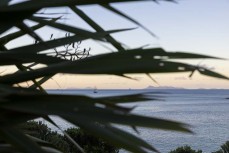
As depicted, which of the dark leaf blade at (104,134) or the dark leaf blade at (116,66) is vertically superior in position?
the dark leaf blade at (116,66)

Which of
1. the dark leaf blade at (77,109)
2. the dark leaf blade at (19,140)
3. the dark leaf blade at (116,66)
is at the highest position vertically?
the dark leaf blade at (116,66)

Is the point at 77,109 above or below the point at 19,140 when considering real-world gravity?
above

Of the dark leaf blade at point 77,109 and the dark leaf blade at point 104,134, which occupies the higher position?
the dark leaf blade at point 77,109

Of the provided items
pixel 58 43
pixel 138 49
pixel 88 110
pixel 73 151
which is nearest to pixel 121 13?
pixel 58 43

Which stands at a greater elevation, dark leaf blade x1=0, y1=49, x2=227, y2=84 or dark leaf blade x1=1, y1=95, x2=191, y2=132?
dark leaf blade x1=0, y1=49, x2=227, y2=84

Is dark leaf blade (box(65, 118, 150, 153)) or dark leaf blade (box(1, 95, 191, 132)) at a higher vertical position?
dark leaf blade (box(1, 95, 191, 132))

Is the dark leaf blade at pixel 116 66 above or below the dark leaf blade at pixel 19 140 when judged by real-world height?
above

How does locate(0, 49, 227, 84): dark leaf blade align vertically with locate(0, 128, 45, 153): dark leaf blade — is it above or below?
above

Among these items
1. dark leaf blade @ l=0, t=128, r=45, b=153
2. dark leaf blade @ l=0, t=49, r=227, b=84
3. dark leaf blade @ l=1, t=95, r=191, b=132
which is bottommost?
dark leaf blade @ l=0, t=128, r=45, b=153

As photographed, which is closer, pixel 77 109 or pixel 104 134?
pixel 77 109

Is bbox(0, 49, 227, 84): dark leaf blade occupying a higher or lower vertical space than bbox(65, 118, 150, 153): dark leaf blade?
higher

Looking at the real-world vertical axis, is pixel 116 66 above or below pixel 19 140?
above

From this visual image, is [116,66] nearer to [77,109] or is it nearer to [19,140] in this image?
[77,109]

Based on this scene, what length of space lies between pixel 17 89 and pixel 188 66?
382mm
